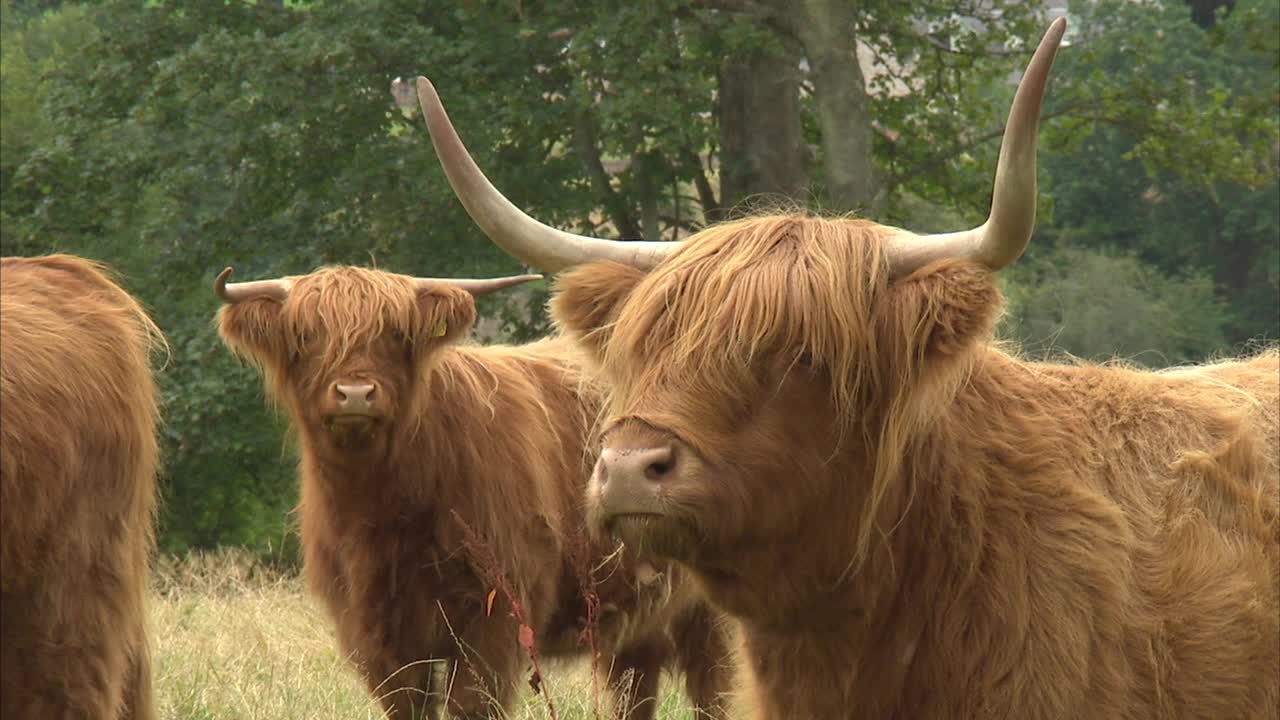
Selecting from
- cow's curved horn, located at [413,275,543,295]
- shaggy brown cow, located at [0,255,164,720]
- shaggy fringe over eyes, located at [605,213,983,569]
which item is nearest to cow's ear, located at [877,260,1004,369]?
shaggy fringe over eyes, located at [605,213,983,569]

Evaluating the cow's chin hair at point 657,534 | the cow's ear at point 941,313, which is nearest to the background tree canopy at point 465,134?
the cow's ear at point 941,313

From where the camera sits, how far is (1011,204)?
288 cm

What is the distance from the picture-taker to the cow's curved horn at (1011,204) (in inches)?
106

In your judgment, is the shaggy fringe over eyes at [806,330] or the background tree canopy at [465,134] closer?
the shaggy fringe over eyes at [806,330]

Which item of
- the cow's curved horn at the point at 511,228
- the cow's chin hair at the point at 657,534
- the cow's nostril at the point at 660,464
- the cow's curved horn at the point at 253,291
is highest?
the cow's curved horn at the point at 511,228

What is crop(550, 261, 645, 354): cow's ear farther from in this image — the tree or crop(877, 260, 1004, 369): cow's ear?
the tree

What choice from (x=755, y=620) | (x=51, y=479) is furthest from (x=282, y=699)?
(x=755, y=620)

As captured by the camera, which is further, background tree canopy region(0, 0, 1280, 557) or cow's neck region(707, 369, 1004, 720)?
background tree canopy region(0, 0, 1280, 557)

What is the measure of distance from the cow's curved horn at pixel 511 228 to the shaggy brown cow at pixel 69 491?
2.99 feet

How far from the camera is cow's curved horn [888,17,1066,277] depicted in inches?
106

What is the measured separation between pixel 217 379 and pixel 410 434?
9.64m

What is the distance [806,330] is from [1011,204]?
17.9 inches

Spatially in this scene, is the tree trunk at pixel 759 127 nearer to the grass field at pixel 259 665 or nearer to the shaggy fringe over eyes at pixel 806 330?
the grass field at pixel 259 665

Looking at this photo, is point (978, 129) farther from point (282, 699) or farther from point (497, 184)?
point (282, 699)
